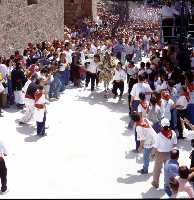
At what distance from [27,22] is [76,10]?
11936mm

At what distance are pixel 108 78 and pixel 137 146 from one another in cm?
503

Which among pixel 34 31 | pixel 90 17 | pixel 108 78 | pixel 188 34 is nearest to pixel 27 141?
pixel 108 78

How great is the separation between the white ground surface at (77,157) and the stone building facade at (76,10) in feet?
56.4

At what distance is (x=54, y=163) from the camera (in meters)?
11.2

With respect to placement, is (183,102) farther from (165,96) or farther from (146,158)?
(146,158)

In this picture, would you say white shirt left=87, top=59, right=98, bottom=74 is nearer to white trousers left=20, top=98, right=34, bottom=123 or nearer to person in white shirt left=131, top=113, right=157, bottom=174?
white trousers left=20, top=98, right=34, bottom=123

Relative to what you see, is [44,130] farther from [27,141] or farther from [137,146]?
[137,146]

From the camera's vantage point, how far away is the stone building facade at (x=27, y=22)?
61.2 ft

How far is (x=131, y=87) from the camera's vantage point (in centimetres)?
1504

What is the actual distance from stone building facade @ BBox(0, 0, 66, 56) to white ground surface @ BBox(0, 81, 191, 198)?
178 inches

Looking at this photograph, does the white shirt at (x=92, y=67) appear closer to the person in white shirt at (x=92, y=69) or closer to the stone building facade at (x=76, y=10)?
the person in white shirt at (x=92, y=69)

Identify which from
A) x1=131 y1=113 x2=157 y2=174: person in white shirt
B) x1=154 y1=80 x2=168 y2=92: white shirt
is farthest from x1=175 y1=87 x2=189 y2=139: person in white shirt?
x1=131 y1=113 x2=157 y2=174: person in white shirt

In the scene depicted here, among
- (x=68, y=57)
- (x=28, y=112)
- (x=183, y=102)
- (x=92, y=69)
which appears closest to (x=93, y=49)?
(x=68, y=57)

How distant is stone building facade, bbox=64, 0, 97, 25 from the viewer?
32031mm
